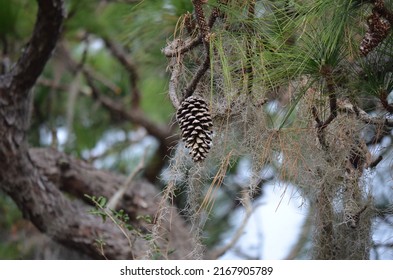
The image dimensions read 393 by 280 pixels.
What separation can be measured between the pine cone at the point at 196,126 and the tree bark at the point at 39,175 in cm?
60

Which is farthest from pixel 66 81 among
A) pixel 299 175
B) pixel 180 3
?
pixel 299 175

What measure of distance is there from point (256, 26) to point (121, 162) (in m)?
1.92

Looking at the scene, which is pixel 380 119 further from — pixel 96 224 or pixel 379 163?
pixel 96 224

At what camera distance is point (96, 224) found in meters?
2.25

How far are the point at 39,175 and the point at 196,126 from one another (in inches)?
37.4

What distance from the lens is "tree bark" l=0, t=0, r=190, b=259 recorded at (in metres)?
1.97

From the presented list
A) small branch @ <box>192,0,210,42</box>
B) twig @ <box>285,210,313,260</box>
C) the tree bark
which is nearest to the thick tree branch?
the tree bark

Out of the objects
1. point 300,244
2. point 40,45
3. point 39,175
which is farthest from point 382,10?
point 300,244

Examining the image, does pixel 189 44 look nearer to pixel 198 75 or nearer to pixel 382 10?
pixel 198 75

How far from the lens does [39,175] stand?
84.3 inches

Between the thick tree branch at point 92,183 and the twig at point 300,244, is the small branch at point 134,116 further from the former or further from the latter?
the twig at point 300,244

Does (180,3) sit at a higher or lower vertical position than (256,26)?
lower

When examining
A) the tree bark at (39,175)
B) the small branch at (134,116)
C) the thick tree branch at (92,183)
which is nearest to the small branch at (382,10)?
the tree bark at (39,175)

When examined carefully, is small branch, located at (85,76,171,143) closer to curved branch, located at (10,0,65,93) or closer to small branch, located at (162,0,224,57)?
curved branch, located at (10,0,65,93)
